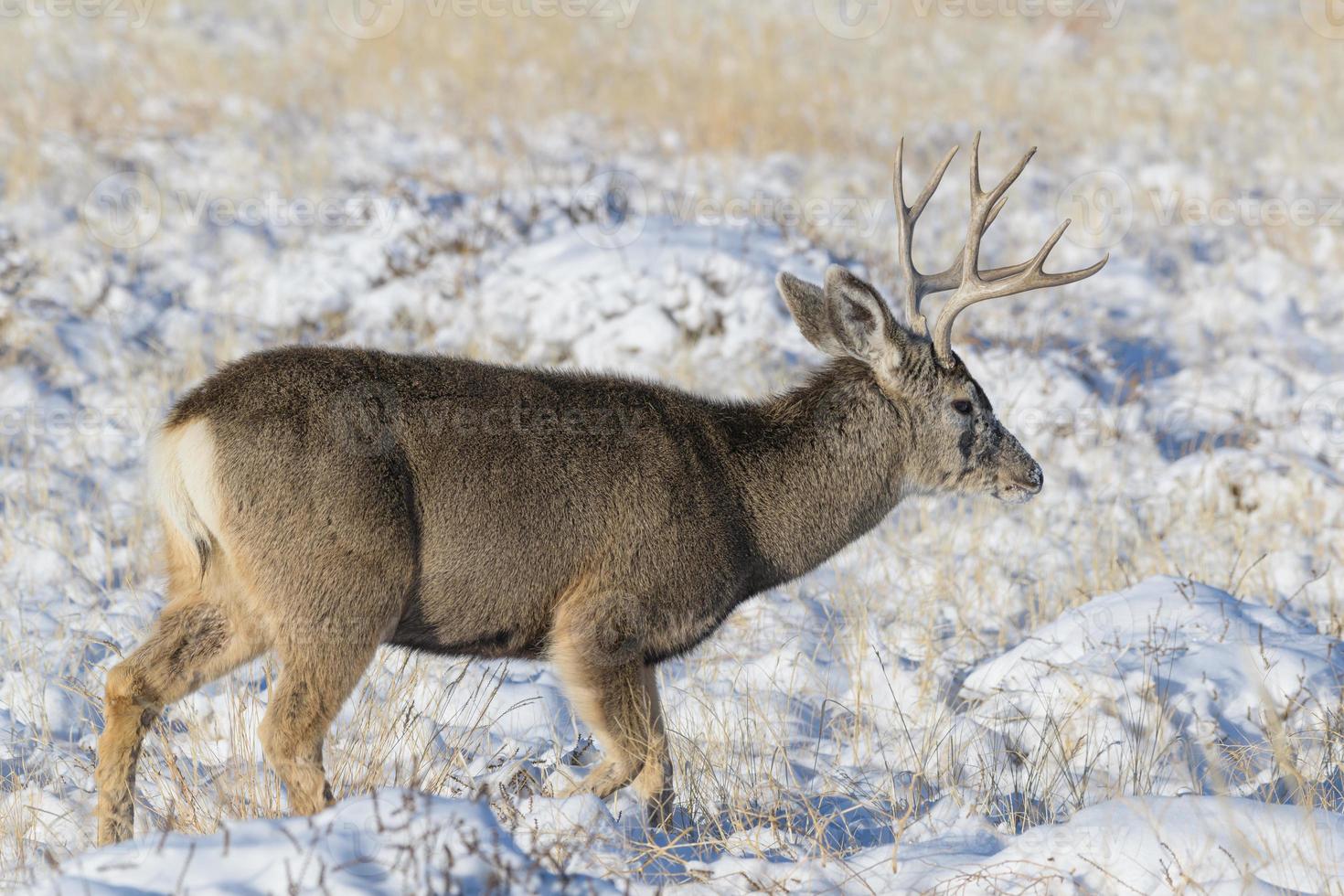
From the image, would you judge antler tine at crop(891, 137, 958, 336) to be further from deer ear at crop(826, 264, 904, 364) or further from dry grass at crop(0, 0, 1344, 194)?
dry grass at crop(0, 0, 1344, 194)

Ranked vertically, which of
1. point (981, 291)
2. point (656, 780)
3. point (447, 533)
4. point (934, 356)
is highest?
point (981, 291)

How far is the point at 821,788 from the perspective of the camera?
5.16 metres

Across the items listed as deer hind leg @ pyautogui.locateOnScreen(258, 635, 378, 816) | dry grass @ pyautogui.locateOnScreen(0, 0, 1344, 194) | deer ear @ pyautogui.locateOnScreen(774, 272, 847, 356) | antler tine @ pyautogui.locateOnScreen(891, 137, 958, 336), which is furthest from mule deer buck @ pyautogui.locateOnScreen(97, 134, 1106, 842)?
dry grass @ pyautogui.locateOnScreen(0, 0, 1344, 194)

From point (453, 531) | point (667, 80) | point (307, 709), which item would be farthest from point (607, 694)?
point (667, 80)

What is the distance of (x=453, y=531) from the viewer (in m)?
4.63

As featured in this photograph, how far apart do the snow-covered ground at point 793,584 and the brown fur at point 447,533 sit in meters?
0.31

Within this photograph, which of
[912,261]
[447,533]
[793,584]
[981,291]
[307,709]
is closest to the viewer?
[307,709]

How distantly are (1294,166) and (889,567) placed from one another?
9.89 m

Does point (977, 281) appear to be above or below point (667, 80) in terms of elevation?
below

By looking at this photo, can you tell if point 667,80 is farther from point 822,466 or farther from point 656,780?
point 656,780

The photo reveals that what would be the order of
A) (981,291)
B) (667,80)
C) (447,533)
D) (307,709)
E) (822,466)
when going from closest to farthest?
(307,709) < (447,533) < (822,466) < (981,291) < (667,80)

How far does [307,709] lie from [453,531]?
73 cm

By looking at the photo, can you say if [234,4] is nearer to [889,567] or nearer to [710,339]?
[710,339]

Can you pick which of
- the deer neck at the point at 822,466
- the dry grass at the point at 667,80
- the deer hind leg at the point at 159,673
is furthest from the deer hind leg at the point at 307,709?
the dry grass at the point at 667,80
